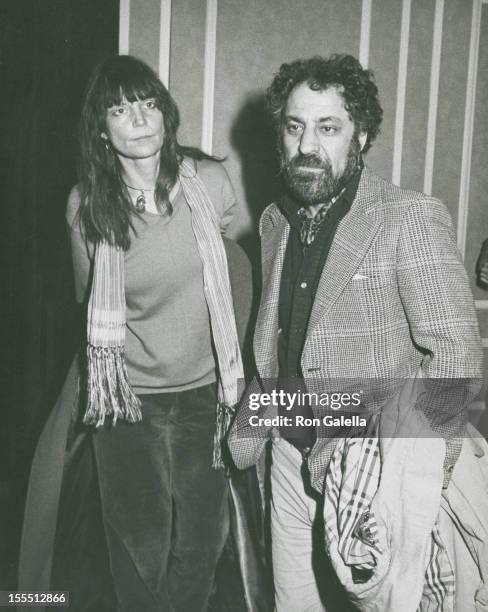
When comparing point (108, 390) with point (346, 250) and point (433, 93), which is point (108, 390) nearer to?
point (346, 250)

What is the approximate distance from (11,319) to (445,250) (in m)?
1.82

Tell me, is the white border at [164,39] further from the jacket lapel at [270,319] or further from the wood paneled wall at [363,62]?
the jacket lapel at [270,319]

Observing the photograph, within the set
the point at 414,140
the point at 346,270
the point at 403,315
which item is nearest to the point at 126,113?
the point at 346,270

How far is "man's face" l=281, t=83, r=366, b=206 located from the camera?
164 centimetres

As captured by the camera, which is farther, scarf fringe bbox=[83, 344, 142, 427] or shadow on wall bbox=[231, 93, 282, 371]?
shadow on wall bbox=[231, 93, 282, 371]

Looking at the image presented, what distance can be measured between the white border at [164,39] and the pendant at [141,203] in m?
0.99

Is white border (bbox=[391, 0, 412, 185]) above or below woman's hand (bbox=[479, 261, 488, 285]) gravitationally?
above

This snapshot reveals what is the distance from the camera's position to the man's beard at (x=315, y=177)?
5.39 feet

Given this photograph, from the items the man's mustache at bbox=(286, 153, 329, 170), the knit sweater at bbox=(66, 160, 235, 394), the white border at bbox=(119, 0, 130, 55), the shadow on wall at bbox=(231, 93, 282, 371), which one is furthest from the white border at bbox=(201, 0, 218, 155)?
the man's mustache at bbox=(286, 153, 329, 170)

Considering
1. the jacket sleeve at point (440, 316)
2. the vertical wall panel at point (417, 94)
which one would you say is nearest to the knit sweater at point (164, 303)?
the jacket sleeve at point (440, 316)

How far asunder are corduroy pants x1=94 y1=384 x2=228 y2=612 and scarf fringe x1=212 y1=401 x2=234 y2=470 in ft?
0.09

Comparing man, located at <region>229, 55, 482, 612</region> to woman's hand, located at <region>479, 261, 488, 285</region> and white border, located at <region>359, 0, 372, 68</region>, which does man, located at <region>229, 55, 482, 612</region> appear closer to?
white border, located at <region>359, 0, 372, 68</region>

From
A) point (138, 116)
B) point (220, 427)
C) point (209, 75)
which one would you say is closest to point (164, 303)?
point (220, 427)

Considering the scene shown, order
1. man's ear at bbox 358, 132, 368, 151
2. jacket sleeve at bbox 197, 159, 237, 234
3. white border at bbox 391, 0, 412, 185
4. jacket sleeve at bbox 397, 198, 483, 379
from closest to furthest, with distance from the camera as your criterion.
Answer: jacket sleeve at bbox 397, 198, 483, 379 < man's ear at bbox 358, 132, 368, 151 < jacket sleeve at bbox 197, 159, 237, 234 < white border at bbox 391, 0, 412, 185
